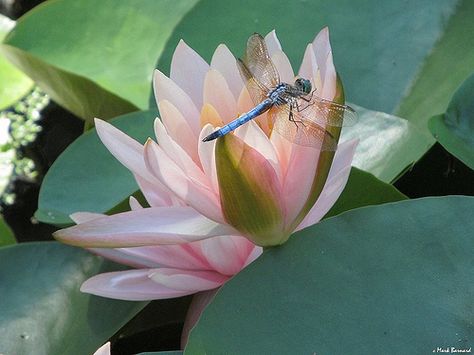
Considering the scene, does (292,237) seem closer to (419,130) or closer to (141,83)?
(419,130)

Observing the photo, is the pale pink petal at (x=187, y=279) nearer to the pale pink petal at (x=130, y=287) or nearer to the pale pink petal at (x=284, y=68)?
the pale pink petal at (x=130, y=287)

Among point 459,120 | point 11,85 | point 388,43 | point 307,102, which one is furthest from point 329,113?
point 11,85

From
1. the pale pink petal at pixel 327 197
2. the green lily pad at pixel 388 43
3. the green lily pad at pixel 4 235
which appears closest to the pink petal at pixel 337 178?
the pale pink petal at pixel 327 197

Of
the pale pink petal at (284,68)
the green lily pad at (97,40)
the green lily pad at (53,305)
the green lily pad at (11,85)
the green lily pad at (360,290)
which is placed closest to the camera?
the green lily pad at (360,290)

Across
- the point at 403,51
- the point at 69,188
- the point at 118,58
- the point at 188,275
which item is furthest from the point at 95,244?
the point at 118,58

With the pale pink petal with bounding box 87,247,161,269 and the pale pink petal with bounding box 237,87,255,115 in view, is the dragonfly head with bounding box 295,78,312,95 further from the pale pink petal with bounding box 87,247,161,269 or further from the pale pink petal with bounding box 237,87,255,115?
the pale pink petal with bounding box 87,247,161,269

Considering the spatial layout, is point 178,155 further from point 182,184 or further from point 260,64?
point 260,64
